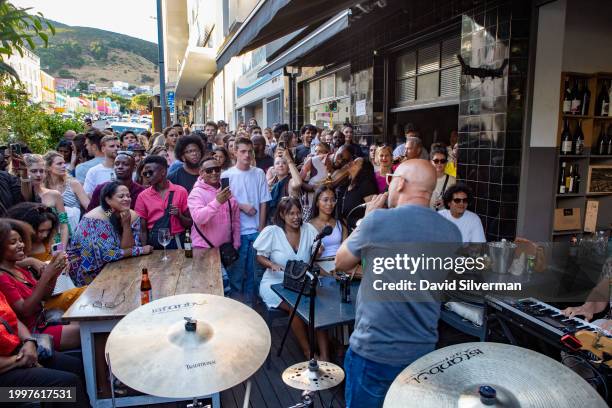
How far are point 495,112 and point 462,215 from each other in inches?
57.5

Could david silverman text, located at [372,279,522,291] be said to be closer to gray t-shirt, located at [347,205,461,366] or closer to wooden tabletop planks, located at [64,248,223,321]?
gray t-shirt, located at [347,205,461,366]

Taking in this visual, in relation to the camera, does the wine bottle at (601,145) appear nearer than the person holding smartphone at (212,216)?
No

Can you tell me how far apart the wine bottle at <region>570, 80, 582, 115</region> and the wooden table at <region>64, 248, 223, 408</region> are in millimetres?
4282

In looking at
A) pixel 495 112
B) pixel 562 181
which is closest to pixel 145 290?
pixel 495 112

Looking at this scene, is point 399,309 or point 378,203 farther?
point 378,203

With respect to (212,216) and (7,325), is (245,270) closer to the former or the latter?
(212,216)

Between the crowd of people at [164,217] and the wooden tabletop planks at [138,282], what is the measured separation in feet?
0.72

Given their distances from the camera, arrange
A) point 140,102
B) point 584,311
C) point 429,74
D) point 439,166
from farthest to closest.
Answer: point 140,102
point 429,74
point 439,166
point 584,311

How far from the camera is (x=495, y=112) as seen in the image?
4793 mm

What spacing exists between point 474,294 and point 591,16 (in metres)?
4.08

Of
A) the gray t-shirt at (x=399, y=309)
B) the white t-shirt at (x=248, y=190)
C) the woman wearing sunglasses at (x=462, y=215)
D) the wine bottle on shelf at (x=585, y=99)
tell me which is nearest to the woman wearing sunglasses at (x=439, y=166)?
the woman wearing sunglasses at (x=462, y=215)

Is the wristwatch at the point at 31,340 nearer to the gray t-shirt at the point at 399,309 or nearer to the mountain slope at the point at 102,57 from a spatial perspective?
the gray t-shirt at the point at 399,309

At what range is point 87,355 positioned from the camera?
288cm

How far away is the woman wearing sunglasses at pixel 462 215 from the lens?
3973mm
